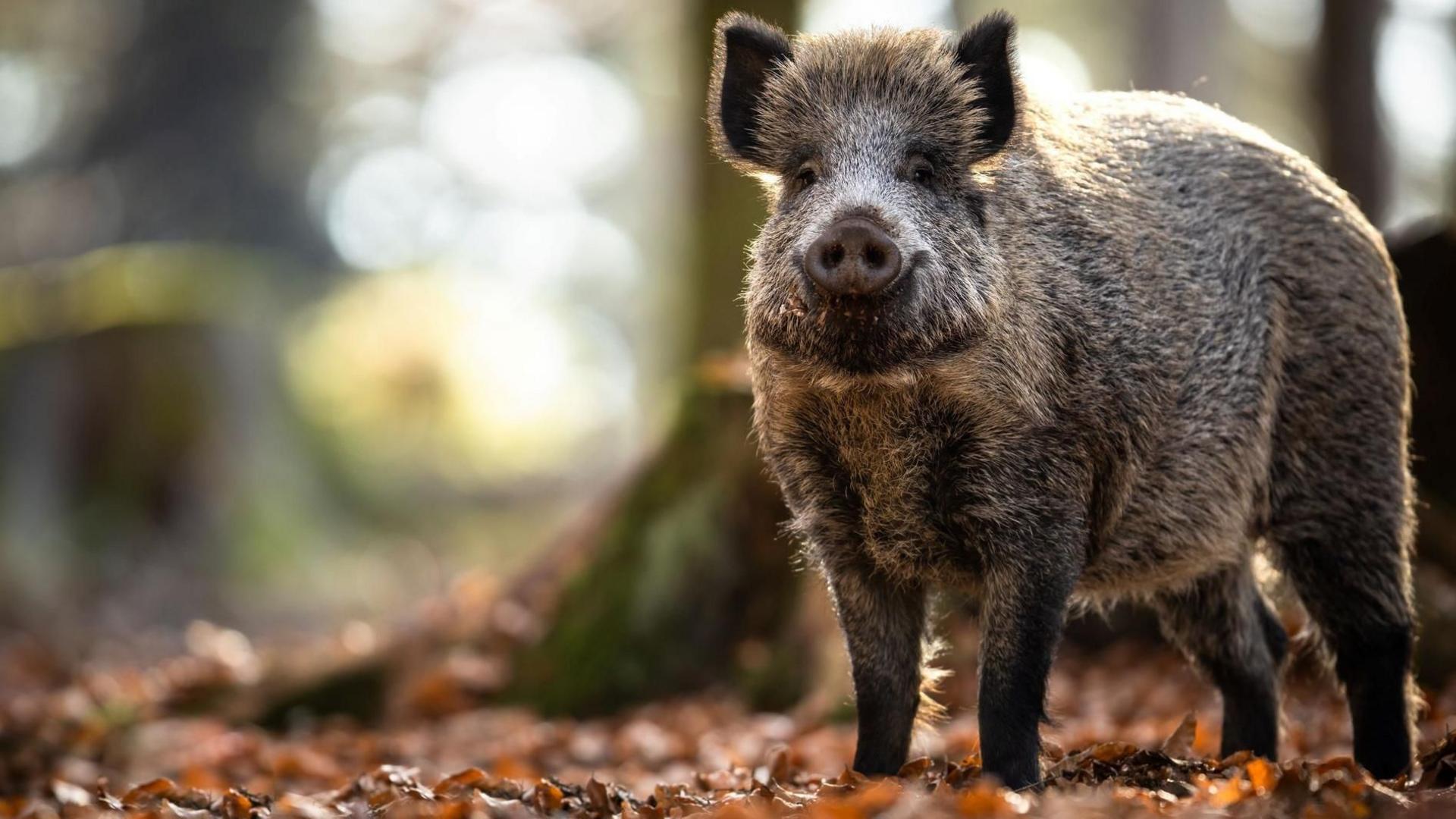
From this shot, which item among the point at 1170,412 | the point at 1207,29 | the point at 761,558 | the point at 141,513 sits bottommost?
the point at 141,513

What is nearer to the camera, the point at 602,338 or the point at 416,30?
the point at 416,30

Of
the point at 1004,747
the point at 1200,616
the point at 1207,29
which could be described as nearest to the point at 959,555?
the point at 1004,747

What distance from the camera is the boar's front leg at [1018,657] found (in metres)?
3.92

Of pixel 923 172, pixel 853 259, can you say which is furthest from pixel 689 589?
pixel 853 259

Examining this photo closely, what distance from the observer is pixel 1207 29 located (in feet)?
54.7

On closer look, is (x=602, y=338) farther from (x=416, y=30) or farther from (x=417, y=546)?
(x=417, y=546)

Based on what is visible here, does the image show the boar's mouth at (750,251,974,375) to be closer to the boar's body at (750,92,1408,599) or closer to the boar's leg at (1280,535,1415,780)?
the boar's body at (750,92,1408,599)

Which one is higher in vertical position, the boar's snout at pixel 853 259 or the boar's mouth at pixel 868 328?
the boar's snout at pixel 853 259

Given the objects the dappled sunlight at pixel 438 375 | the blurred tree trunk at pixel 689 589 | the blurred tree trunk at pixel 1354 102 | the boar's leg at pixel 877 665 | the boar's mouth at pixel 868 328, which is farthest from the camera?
the dappled sunlight at pixel 438 375

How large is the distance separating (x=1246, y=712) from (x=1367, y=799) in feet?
6.55

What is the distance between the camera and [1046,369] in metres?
4.11

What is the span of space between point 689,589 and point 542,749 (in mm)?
1403

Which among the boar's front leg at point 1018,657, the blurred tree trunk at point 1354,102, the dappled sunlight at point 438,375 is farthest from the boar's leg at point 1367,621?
the dappled sunlight at point 438,375

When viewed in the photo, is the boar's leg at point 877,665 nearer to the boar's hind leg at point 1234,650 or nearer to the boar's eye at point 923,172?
the boar's eye at point 923,172
